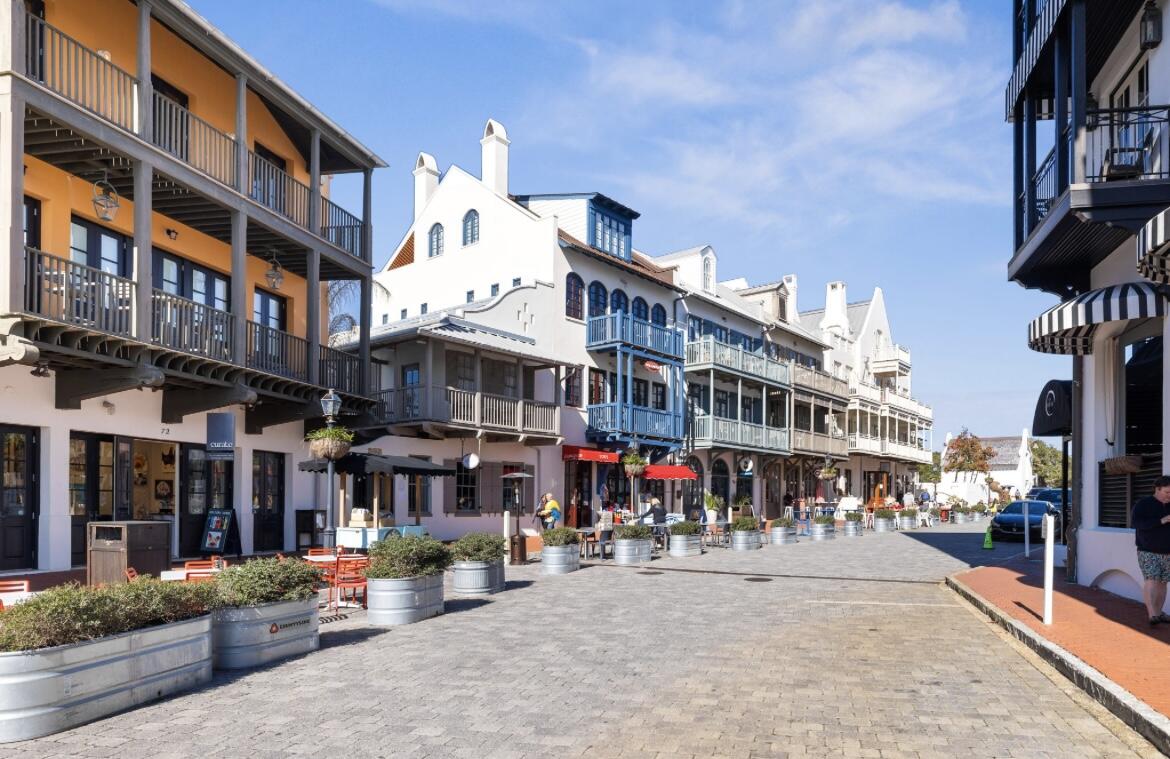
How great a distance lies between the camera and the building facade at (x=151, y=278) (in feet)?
44.7

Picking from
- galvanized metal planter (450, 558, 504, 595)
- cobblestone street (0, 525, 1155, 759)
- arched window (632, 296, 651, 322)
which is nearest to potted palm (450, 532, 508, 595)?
galvanized metal planter (450, 558, 504, 595)

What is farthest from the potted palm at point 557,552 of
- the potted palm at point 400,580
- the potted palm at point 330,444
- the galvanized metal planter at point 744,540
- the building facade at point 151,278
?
the galvanized metal planter at point 744,540

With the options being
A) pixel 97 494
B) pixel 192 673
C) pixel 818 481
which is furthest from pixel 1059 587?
pixel 818 481

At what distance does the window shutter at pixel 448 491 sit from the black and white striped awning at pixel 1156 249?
19679mm

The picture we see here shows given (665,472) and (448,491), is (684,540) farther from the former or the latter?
(665,472)

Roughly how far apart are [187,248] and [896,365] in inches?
1970

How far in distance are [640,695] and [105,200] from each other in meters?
11.9

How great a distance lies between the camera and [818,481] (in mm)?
49781

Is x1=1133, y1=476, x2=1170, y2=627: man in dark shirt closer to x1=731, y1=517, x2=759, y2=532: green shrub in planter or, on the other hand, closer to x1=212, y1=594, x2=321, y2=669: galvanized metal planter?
x1=212, y1=594, x2=321, y2=669: galvanized metal planter

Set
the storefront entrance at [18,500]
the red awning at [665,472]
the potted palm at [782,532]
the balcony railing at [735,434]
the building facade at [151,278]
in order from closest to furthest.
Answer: the building facade at [151,278] < the storefront entrance at [18,500] < the potted palm at [782,532] < the red awning at [665,472] < the balcony railing at [735,434]

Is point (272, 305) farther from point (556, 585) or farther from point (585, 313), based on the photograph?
point (585, 313)

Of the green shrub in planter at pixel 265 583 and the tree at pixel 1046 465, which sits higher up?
the green shrub in planter at pixel 265 583

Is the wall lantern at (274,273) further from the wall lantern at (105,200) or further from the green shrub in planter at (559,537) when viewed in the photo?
the green shrub in planter at (559,537)

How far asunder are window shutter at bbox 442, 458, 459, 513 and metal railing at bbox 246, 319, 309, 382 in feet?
21.8
